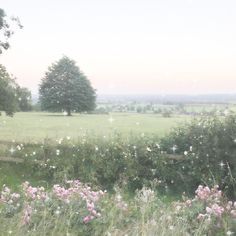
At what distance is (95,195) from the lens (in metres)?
7.37

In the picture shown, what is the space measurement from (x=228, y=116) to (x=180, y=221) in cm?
587

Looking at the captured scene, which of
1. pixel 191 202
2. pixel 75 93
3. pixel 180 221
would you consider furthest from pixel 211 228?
pixel 75 93

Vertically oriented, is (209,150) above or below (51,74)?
below

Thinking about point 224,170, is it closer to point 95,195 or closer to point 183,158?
point 183,158

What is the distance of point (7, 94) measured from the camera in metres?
16.4

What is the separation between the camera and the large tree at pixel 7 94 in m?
16.2

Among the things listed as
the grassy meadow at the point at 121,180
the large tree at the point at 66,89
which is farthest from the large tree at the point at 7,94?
the large tree at the point at 66,89

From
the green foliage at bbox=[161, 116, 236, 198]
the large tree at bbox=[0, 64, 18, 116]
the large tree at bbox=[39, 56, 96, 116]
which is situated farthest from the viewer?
the large tree at bbox=[39, 56, 96, 116]

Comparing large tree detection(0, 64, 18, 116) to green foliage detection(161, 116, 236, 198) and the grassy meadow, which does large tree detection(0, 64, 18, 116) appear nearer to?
the grassy meadow

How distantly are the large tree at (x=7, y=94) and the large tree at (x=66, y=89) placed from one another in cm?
3619

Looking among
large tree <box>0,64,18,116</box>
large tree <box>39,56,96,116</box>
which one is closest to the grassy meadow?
large tree <box>0,64,18,116</box>

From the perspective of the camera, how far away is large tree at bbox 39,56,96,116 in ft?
181

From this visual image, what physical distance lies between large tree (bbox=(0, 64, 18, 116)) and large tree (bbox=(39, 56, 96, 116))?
36194mm

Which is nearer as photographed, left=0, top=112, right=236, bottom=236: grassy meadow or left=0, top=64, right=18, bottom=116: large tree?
left=0, top=112, right=236, bottom=236: grassy meadow
